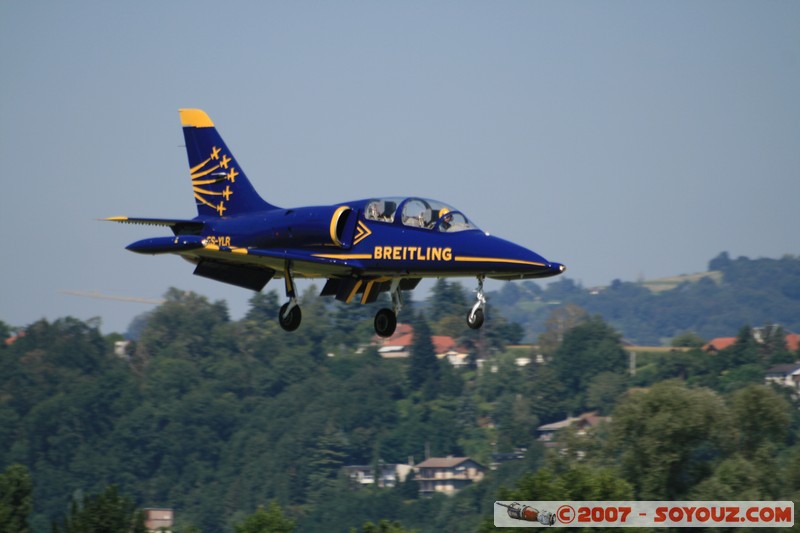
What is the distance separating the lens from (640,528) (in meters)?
58.4

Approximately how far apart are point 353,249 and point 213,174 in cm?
696

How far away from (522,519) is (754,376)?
11369 centimetres

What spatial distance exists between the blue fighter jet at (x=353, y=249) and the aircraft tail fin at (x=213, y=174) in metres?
0.88

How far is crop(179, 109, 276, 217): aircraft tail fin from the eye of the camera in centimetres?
3812

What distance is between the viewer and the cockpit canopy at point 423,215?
3312 centimetres

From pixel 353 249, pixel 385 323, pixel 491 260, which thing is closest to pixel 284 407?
pixel 385 323

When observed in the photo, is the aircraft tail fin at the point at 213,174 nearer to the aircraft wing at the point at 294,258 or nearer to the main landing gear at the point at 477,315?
the aircraft wing at the point at 294,258

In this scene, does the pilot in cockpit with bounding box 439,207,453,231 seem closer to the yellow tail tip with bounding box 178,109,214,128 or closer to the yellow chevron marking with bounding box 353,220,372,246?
the yellow chevron marking with bounding box 353,220,372,246

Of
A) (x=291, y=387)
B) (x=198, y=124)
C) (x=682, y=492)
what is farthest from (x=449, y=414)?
(x=198, y=124)

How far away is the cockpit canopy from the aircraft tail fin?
5020mm

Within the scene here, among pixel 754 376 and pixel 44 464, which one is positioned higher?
pixel 754 376

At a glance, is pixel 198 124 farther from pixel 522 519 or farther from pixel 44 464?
pixel 44 464

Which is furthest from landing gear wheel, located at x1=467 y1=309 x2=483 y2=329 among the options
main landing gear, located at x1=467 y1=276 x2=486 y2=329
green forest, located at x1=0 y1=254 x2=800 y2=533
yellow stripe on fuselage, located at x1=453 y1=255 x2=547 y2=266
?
green forest, located at x1=0 y1=254 x2=800 y2=533

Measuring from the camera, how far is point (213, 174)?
39000 mm
